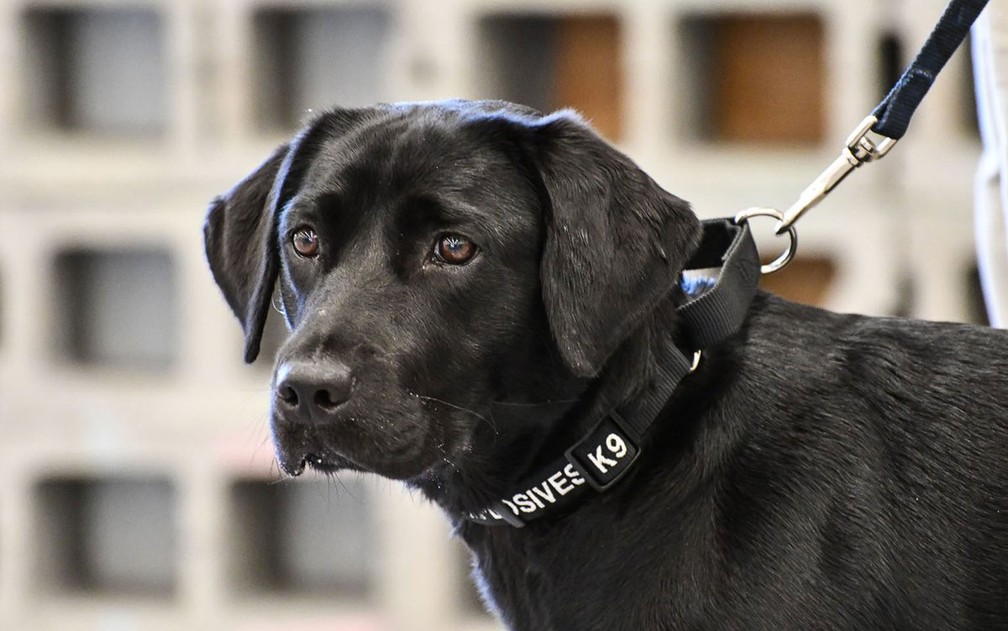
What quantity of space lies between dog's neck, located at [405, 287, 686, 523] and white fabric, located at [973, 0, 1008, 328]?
420 millimetres

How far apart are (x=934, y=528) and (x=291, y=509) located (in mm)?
1572

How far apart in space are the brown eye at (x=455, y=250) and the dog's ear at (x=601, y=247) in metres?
0.07

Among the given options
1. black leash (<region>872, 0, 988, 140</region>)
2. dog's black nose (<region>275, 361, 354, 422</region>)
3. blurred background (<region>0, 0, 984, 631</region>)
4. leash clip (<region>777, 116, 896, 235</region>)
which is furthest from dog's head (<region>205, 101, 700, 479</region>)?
blurred background (<region>0, 0, 984, 631</region>)

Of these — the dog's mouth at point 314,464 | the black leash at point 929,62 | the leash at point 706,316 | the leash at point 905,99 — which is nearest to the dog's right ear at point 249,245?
the dog's mouth at point 314,464

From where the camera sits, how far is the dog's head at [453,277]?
1.28m

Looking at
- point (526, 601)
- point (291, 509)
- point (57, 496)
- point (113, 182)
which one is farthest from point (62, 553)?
point (526, 601)

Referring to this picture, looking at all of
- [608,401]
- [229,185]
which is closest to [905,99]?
[608,401]

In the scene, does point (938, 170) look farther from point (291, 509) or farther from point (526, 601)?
point (291, 509)

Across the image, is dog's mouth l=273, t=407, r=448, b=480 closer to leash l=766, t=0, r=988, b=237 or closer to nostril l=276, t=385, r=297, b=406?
nostril l=276, t=385, r=297, b=406

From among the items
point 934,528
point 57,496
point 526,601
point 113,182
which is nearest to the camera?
point 934,528

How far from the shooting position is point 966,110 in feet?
7.09

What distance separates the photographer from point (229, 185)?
7.81 ft

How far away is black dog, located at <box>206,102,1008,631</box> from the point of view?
1254mm

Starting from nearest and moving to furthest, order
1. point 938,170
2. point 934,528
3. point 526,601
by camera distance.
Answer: point 934,528 → point 526,601 → point 938,170
